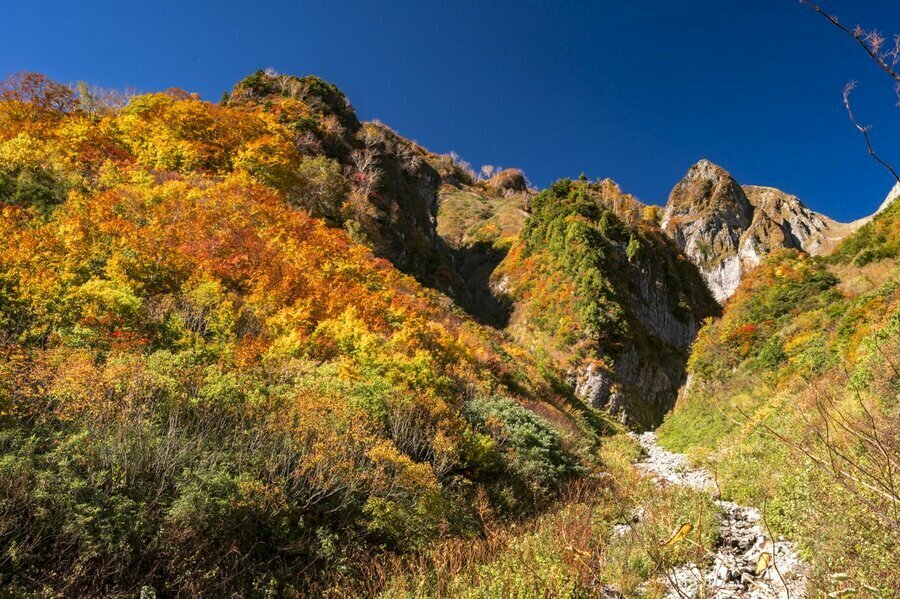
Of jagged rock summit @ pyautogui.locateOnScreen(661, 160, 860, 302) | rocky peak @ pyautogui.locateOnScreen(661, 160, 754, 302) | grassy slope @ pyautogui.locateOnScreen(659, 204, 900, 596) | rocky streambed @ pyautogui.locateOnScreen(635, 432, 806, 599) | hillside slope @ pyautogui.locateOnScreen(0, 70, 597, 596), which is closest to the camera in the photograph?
grassy slope @ pyautogui.locateOnScreen(659, 204, 900, 596)

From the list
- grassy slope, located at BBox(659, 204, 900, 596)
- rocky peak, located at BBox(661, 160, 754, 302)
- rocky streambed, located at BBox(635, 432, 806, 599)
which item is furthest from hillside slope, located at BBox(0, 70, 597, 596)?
rocky peak, located at BBox(661, 160, 754, 302)

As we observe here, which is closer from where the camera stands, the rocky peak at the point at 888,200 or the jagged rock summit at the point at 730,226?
the rocky peak at the point at 888,200

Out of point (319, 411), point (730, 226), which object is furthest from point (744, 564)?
point (730, 226)

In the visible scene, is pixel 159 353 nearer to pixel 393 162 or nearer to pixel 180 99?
pixel 180 99

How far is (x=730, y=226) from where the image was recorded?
5231 cm

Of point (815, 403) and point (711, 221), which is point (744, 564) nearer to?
point (815, 403)

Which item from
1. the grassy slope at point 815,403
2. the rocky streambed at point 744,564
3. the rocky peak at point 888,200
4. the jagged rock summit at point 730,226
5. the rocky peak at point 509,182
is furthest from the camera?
the rocky peak at point 509,182

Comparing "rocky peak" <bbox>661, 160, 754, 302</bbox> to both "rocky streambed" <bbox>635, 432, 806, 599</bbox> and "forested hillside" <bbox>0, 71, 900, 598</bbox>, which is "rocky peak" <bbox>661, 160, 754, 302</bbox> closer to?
"forested hillside" <bbox>0, 71, 900, 598</bbox>

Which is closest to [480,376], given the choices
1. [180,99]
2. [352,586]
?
[352,586]

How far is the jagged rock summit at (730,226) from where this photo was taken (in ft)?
164

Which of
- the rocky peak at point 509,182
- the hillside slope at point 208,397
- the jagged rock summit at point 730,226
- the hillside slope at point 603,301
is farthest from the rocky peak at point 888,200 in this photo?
the rocky peak at point 509,182

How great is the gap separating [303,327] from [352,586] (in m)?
6.79

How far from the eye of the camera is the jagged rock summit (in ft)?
164

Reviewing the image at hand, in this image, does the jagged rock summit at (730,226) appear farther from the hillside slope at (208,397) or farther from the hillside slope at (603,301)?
the hillside slope at (208,397)
